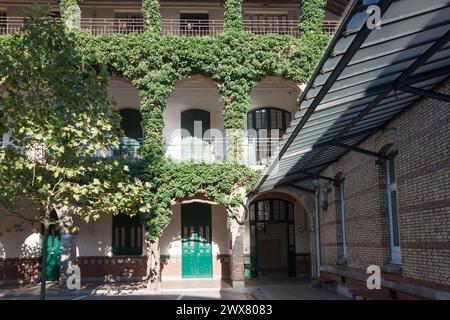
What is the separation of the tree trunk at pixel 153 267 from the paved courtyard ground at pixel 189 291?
0.88 ft

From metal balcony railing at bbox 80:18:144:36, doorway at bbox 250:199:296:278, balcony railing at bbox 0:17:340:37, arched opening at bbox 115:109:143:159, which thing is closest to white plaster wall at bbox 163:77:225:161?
arched opening at bbox 115:109:143:159

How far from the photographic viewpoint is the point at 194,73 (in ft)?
59.8

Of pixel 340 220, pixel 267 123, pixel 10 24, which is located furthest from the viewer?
pixel 267 123

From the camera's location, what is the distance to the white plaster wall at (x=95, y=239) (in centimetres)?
2020

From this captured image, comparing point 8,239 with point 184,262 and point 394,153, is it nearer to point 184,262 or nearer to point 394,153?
point 184,262

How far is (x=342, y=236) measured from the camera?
14258mm

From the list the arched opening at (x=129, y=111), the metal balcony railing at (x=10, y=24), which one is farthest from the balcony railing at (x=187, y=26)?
the metal balcony railing at (x=10, y=24)

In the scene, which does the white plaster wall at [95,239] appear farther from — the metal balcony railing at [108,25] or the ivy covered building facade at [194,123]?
the metal balcony railing at [108,25]

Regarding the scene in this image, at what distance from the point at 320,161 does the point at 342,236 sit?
7.69 ft

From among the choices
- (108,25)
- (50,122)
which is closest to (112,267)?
(108,25)

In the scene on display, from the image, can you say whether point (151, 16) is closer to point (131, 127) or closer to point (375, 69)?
point (131, 127)

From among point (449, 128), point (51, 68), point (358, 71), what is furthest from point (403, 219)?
point (51, 68)

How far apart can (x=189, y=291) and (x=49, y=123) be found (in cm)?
855

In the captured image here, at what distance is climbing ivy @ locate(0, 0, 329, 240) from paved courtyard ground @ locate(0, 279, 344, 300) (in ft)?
6.85
